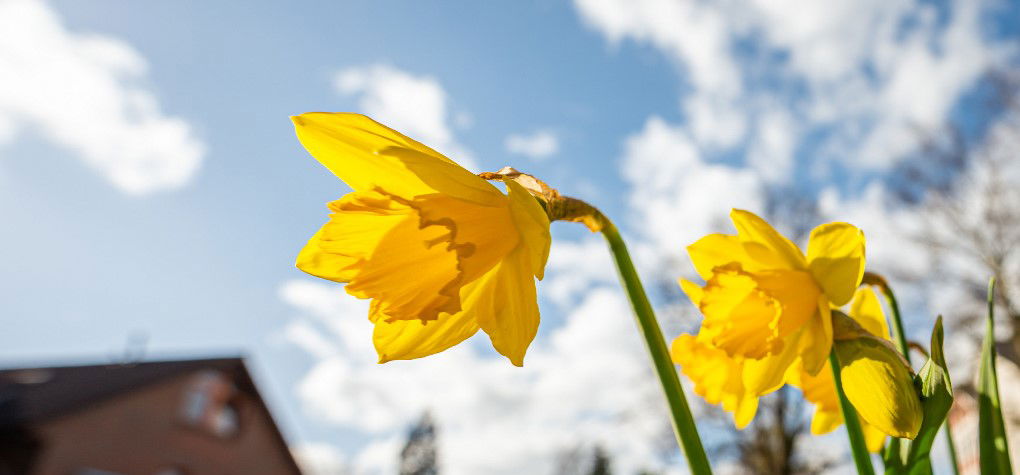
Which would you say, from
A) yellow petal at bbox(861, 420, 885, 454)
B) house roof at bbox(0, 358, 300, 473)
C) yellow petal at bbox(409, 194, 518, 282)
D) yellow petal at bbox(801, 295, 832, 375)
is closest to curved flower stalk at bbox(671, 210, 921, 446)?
yellow petal at bbox(801, 295, 832, 375)

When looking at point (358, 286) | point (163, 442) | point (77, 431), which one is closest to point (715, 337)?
point (358, 286)

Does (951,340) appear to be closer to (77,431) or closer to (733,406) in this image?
(733,406)

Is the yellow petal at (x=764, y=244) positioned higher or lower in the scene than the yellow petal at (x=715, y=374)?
higher

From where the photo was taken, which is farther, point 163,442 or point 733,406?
point 163,442

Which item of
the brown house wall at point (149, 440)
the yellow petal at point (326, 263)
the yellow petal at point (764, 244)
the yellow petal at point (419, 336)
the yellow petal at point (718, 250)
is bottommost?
the brown house wall at point (149, 440)

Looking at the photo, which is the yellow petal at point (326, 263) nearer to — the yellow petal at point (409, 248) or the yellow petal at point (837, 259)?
the yellow petal at point (409, 248)

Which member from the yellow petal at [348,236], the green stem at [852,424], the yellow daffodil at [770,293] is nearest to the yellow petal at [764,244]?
the yellow daffodil at [770,293]
